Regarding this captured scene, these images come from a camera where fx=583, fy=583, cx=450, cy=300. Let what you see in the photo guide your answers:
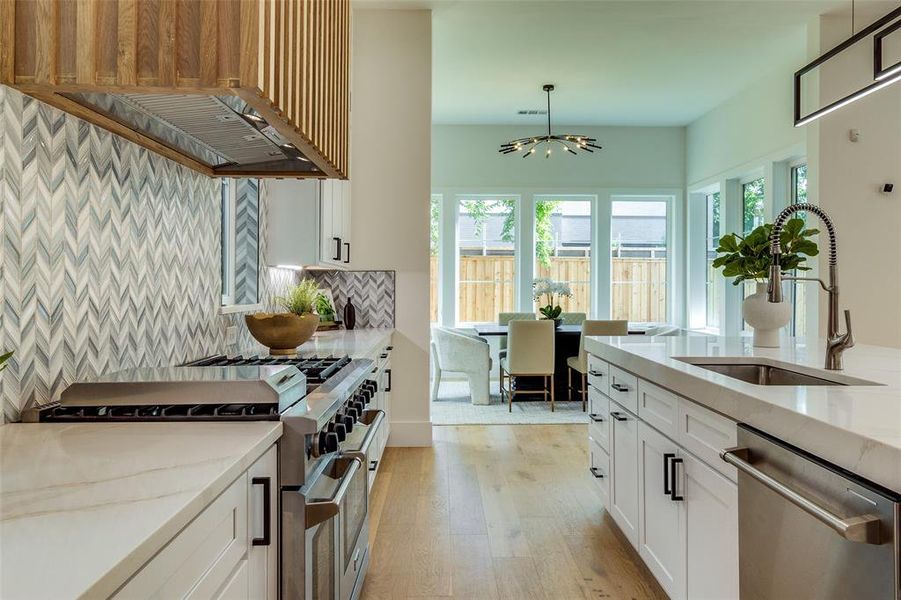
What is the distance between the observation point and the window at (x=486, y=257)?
24.4ft

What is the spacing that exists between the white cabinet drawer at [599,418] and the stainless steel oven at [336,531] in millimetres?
1170

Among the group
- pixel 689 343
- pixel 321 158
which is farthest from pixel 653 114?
pixel 321 158

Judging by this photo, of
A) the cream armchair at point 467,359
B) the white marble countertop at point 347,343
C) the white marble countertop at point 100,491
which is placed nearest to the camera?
the white marble countertop at point 100,491

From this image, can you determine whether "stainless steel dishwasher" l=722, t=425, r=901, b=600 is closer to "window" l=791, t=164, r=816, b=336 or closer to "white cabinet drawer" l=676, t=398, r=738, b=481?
"white cabinet drawer" l=676, t=398, r=738, b=481

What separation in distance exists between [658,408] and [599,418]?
837mm

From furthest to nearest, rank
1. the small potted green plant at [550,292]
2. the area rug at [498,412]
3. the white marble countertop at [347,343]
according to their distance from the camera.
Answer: the small potted green plant at [550,292]
the area rug at [498,412]
the white marble countertop at [347,343]

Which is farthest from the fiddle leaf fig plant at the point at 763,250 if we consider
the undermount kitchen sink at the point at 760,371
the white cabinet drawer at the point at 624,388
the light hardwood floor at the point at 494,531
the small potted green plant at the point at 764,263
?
the light hardwood floor at the point at 494,531

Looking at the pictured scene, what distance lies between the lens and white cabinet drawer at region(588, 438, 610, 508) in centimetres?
275

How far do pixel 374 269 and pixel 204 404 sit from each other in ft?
10.0

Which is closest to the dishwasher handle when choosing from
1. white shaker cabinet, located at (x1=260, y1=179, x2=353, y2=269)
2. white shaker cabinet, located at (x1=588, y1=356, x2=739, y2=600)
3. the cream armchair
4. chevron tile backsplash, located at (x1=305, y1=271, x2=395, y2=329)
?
white shaker cabinet, located at (x1=588, y1=356, x2=739, y2=600)

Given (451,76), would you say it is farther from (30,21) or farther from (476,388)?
(30,21)

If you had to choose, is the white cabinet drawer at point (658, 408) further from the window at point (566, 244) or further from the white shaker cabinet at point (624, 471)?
the window at point (566, 244)

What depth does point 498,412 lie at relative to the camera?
558cm

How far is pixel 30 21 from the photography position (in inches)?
48.6
